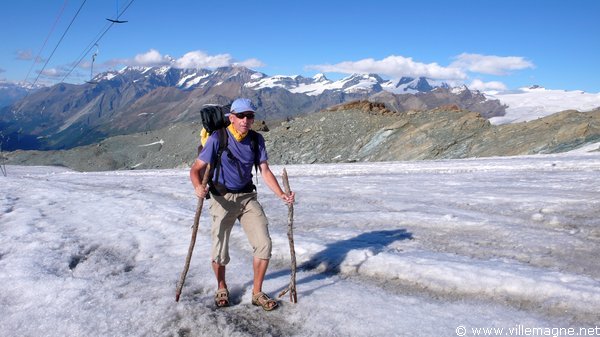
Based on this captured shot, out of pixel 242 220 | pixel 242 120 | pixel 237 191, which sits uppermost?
pixel 242 120

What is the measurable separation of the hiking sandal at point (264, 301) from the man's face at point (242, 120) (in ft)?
7.54

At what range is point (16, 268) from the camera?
28.1ft

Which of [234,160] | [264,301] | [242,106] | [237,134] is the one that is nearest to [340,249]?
[264,301]

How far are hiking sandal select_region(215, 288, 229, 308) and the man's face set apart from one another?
2329mm

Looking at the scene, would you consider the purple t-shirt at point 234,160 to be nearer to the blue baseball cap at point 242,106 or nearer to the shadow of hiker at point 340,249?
the blue baseball cap at point 242,106

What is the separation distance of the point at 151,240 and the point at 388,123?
164ft

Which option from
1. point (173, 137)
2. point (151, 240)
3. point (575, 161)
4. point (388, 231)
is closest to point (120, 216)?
point (151, 240)

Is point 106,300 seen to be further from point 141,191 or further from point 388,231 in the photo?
point 141,191

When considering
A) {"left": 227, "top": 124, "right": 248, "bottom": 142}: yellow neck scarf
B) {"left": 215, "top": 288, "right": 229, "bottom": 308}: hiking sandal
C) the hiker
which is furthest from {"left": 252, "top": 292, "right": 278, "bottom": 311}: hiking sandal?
{"left": 227, "top": 124, "right": 248, "bottom": 142}: yellow neck scarf

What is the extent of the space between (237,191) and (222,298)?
1547mm

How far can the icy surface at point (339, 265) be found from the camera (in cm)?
625

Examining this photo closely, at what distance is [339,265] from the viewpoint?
8.33 meters

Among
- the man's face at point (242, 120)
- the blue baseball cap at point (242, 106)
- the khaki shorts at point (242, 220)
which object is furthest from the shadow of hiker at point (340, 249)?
the blue baseball cap at point (242, 106)

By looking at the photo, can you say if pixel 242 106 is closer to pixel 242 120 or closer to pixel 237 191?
pixel 242 120
